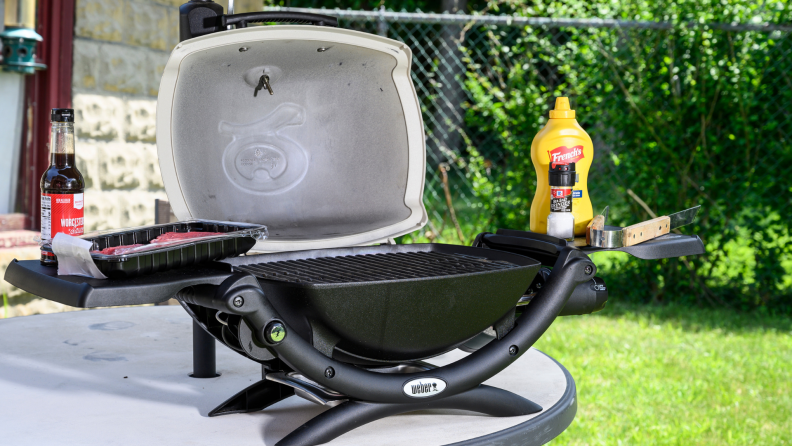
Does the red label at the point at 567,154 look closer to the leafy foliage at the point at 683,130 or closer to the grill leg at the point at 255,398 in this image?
the grill leg at the point at 255,398

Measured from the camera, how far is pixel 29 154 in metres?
3.55

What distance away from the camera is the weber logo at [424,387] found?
1281mm

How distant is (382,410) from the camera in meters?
1.30

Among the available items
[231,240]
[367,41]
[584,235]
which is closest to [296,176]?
[367,41]

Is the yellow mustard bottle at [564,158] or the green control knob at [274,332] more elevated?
the yellow mustard bottle at [564,158]

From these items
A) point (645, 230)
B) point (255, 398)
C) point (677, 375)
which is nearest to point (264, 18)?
point (255, 398)

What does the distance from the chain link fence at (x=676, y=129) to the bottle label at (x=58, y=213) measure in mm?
4279

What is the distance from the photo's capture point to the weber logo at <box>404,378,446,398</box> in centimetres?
128

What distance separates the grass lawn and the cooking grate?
2.02m

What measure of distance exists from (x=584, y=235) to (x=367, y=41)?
630 mm

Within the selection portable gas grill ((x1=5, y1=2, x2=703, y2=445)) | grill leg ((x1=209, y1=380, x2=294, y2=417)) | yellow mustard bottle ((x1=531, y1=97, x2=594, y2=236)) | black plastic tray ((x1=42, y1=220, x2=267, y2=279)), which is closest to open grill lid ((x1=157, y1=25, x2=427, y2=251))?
portable gas grill ((x1=5, y1=2, x2=703, y2=445))

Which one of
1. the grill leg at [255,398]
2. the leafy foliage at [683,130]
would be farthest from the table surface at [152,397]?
the leafy foliage at [683,130]

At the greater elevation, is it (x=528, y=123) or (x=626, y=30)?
(x=626, y=30)

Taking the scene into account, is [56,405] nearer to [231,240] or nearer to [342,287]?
[231,240]
